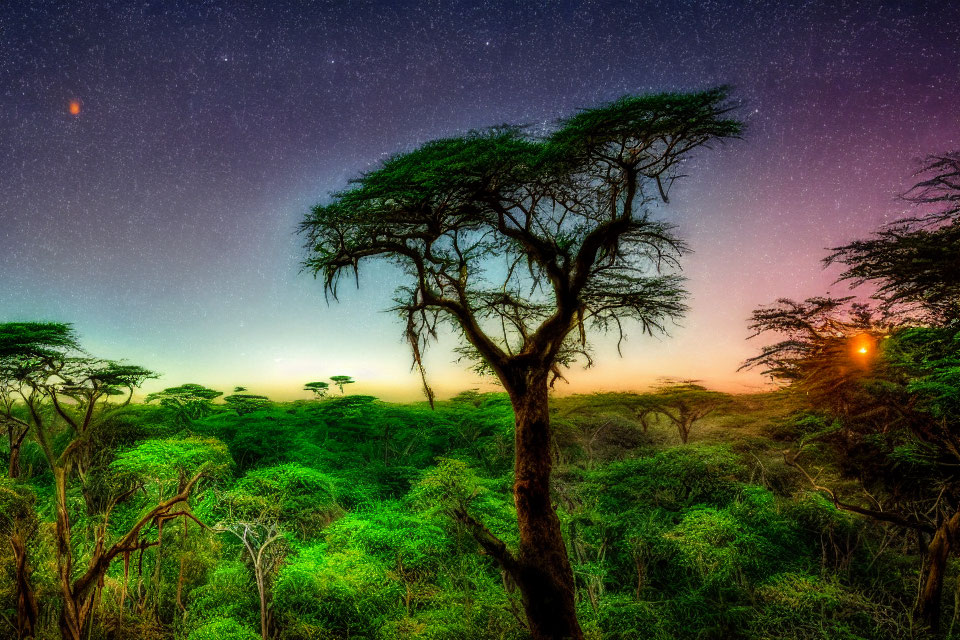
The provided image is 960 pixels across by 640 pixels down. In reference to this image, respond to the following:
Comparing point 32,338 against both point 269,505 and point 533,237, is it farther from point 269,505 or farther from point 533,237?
point 533,237

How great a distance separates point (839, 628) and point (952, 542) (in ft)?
7.68

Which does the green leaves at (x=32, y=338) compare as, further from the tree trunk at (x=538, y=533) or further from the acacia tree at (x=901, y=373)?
the acacia tree at (x=901, y=373)

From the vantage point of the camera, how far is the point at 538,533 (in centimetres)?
591

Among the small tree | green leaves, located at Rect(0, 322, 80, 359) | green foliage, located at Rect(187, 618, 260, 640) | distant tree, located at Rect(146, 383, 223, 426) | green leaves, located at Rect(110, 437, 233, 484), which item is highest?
green leaves, located at Rect(0, 322, 80, 359)

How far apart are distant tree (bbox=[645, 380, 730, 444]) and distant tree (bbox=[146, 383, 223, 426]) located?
1788 cm

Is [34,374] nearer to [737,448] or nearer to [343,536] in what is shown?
[343,536]

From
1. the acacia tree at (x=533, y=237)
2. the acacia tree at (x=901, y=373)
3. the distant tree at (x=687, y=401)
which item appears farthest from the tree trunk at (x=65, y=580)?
the distant tree at (x=687, y=401)

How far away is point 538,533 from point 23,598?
203 inches

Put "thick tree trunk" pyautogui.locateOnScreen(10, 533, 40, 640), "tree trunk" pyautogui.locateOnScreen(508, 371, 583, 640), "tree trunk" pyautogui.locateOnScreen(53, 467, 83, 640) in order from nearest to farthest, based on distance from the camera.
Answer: "tree trunk" pyautogui.locateOnScreen(53, 467, 83, 640) → "thick tree trunk" pyautogui.locateOnScreen(10, 533, 40, 640) → "tree trunk" pyautogui.locateOnScreen(508, 371, 583, 640)

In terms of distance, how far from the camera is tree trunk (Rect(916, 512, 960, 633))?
272 inches

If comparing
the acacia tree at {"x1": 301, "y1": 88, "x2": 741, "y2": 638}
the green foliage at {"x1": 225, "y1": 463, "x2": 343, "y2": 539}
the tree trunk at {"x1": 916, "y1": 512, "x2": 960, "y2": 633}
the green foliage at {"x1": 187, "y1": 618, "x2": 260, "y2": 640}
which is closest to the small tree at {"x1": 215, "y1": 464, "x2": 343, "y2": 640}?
the green foliage at {"x1": 225, "y1": 463, "x2": 343, "y2": 539}

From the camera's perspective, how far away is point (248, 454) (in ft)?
47.0

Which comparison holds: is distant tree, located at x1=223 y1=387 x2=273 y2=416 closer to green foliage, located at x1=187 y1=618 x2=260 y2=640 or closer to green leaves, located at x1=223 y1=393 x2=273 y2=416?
green leaves, located at x1=223 y1=393 x2=273 y2=416

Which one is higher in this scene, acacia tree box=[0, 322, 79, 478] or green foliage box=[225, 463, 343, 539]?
acacia tree box=[0, 322, 79, 478]
